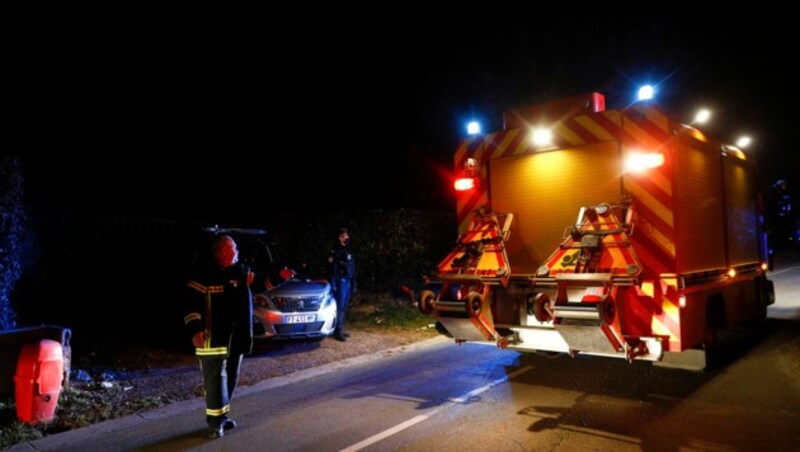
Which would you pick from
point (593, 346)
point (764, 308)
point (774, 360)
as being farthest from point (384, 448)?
point (764, 308)

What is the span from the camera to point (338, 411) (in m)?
5.59

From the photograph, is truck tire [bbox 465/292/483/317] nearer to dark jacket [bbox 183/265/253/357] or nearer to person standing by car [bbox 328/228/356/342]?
dark jacket [bbox 183/265/253/357]

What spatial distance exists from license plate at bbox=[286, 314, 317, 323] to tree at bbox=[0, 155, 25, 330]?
12.5ft

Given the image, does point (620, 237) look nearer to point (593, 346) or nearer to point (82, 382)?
point (593, 346)

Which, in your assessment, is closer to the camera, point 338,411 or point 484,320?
point 338,411

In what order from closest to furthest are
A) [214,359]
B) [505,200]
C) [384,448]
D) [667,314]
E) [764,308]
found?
[384,448], [214,359], [667,314], [505,200], [764,308]

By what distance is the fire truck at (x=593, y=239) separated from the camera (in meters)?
5.50

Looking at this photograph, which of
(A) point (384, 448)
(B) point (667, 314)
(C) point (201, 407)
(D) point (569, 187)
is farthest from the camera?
(D) point (569, 187)

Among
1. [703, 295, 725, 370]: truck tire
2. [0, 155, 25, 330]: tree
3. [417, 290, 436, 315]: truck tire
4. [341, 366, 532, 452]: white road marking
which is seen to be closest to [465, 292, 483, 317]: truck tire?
[417, 290, 436, 315]: truck tire

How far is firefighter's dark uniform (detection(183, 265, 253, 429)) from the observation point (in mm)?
5016

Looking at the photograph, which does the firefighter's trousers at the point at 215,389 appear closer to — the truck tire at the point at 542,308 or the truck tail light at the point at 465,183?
the truck tire at the point at 542,308

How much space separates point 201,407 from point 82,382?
2.00 m

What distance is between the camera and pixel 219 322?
5.05 metres

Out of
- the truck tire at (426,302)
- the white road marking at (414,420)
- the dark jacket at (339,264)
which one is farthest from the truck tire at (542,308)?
the dark jacket at (339,264)
